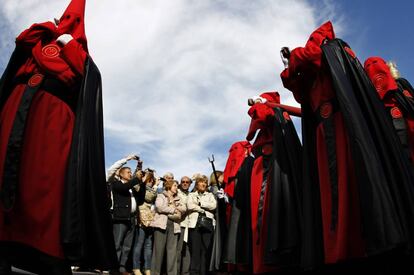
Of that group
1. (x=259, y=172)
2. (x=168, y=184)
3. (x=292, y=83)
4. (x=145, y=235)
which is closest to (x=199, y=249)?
(x=145, y=235)

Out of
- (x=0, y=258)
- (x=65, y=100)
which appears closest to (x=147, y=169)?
(x=65, y=100)

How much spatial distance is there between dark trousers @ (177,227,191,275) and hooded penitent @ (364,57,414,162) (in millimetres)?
4914

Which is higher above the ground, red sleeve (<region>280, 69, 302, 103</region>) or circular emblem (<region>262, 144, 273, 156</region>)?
red sleeve (<region>280, 69, 302, 103</region>)

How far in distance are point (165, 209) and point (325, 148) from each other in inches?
183

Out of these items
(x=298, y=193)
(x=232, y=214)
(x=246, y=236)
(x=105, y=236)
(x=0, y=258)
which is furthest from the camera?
(x=232, y=214)

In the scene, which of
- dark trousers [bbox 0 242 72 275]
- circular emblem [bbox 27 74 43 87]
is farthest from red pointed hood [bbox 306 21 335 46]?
dark trousers [bbox 0 242 72 275]

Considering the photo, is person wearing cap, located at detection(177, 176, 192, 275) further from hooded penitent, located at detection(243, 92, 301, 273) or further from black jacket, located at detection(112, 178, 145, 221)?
hooded penitent, located at detection(243, 92, 301, 273)

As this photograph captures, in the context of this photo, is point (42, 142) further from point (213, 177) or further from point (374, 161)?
Answer: point (213, 177)

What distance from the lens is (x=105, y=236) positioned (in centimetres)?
298

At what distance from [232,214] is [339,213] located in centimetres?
308

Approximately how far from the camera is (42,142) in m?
3.03

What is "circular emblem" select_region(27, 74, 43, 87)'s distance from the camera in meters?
3.23

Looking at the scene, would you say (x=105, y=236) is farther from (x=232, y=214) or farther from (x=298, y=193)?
(x=232, y=214)

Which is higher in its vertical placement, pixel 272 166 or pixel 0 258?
pixel 272 166
